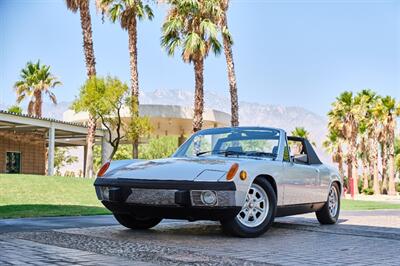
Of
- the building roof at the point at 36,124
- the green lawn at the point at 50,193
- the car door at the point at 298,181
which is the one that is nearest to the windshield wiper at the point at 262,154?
the car door at the point at 298,181

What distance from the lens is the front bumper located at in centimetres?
632

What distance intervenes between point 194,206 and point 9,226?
2.95 metres

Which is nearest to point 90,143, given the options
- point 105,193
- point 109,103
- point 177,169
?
point 109,103

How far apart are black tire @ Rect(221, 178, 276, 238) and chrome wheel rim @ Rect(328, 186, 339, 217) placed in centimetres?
237

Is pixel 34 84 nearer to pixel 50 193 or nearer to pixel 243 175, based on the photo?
pixel 50 193

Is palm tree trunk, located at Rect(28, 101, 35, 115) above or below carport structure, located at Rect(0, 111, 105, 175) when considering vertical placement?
above

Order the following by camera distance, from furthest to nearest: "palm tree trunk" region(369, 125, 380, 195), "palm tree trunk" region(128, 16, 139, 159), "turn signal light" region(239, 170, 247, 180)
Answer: "palm tree trunk" region(369, 125, 380, 195)
"palm tree trunk" region(128, 16, 139, 159)
"turn signal light" region(239, 170, 247, 180)

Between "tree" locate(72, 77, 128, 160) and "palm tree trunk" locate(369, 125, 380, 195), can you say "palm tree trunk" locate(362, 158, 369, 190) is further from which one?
"tree" locate(72, 77, 128, 160)

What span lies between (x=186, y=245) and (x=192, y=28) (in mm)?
24791

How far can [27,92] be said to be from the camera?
51469mm

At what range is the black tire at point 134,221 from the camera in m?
7.54

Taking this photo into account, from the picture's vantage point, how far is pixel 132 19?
3083 cm

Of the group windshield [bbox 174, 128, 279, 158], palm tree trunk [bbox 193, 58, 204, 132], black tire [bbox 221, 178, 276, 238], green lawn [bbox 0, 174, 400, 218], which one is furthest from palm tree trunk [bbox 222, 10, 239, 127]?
black tire [bbox 221, 178, 276, 238]

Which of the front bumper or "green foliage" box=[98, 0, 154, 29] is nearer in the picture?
the front bumper
